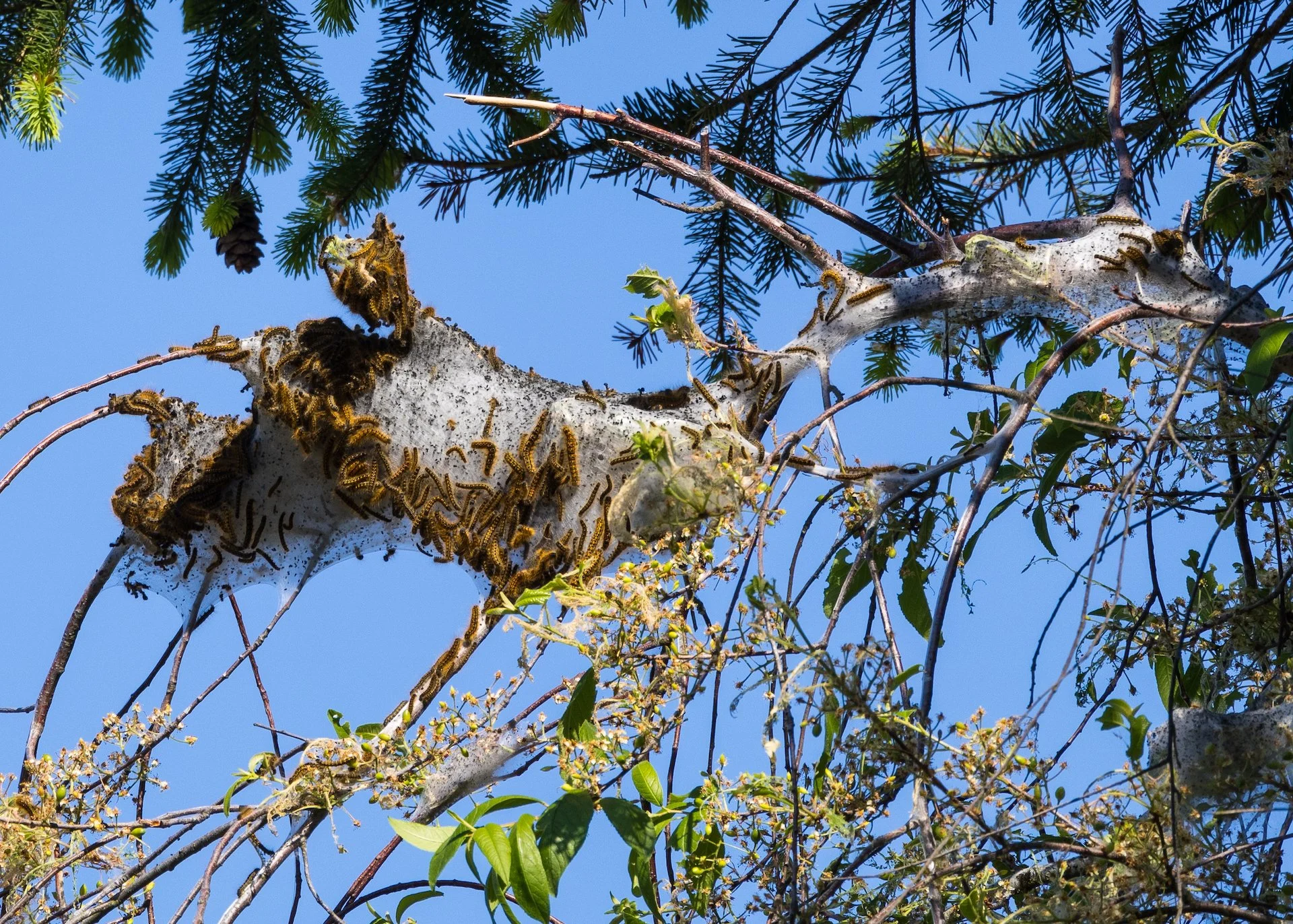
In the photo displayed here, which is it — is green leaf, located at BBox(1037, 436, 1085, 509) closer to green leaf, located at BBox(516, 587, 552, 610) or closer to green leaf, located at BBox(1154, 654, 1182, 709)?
green leaf, located at BBox(1154, 654, 1182, 709)

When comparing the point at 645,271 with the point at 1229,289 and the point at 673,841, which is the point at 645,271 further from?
the point at 1229,289

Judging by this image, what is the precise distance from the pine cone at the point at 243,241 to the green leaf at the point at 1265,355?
2.53 m

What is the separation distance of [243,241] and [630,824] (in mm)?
2357

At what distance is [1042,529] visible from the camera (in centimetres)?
210

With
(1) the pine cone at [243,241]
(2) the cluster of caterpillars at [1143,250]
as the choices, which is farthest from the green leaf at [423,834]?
(1) the pine cone at [243,241]

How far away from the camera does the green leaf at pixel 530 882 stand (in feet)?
4.35

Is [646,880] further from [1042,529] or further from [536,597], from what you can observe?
[1042,529]

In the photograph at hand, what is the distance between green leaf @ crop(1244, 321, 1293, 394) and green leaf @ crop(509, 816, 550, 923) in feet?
3.85

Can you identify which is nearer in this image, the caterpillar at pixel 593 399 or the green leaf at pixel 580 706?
the green leaf at pixel 580 706

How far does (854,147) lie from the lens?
363 centimetres

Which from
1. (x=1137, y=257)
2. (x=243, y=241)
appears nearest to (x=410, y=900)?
(x=1137, y=257)

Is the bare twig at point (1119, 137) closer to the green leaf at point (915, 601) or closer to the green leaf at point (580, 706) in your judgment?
the green leaf at point (915, 601)

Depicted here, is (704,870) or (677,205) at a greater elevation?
(677,205)

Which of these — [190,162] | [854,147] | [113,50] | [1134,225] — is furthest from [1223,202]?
[113,50]
